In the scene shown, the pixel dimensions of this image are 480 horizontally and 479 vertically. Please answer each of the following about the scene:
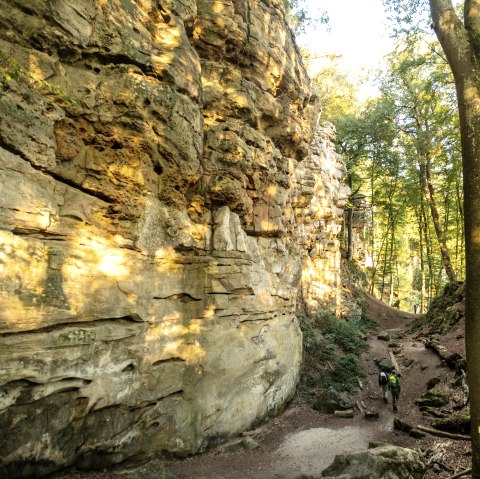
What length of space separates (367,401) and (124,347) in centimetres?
Answer: 982

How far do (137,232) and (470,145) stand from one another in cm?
698

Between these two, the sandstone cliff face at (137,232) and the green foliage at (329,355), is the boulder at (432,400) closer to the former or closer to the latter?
the green foliage at (329,355)

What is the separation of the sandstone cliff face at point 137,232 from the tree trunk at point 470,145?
6206 millimetres

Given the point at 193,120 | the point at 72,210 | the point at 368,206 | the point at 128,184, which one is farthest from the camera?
the point at 368,206

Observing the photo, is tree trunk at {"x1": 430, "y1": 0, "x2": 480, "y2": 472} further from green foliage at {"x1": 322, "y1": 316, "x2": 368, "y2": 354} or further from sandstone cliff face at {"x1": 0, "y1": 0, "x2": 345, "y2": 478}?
green foliage at {"x1": 322, "y1": 316, "x2": 368, "y2": 354}

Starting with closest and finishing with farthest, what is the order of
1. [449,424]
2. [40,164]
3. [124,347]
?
[40,164], [124,347], [449,424]

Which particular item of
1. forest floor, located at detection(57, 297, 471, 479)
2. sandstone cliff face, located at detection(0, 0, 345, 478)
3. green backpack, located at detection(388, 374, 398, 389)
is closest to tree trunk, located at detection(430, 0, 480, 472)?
forest floor, located at detection(57, 297, 471, 479)

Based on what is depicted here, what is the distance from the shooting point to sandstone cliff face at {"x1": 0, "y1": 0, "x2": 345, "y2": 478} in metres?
6.15

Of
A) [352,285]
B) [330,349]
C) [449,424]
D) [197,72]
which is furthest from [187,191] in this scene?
[352,285]

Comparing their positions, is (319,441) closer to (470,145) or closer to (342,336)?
(470,145)

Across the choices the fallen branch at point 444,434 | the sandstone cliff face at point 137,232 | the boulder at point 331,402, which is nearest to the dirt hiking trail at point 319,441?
the fallen branch at point 444,434

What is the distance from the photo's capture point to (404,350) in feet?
57.6

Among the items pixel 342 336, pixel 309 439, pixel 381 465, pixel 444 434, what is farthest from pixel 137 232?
pixel 342 336

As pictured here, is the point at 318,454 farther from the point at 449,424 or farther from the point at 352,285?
the point at 352,285
